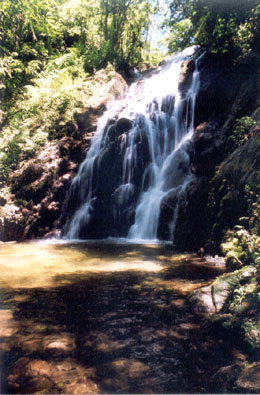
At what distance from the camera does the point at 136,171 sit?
10.6 metres

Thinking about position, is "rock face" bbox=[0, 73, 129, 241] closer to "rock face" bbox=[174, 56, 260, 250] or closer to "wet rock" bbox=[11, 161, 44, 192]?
"wet rock" bbox=[11, 161, 44, 192]

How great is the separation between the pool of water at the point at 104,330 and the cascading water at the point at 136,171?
409cm

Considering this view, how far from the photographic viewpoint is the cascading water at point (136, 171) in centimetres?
937

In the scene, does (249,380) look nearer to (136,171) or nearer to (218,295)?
(218,295)

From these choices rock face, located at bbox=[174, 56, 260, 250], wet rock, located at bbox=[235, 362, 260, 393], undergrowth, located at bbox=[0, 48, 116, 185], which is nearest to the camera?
wet rock, located at bbox=[235, 362, 260, 393]

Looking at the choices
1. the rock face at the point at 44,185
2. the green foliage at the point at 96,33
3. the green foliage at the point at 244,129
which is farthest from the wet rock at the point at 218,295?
the green foliage at the point at 96,33

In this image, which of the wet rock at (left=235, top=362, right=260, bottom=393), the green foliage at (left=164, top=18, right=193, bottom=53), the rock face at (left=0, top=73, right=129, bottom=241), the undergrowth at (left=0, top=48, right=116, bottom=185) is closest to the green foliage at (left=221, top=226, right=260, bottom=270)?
the wet rock at (left=235, top=362, right=260, bottom=393)

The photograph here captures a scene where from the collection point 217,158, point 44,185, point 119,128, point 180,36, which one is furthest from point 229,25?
point 180,36

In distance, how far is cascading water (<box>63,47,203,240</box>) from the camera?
9367 mm

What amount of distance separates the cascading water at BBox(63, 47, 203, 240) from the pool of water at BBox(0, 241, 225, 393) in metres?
4.09

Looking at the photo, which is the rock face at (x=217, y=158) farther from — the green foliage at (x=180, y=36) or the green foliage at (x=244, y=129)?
the green foliage at (x=180, y=36)

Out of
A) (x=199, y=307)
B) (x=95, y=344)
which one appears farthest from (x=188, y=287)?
(x=95, y=344)

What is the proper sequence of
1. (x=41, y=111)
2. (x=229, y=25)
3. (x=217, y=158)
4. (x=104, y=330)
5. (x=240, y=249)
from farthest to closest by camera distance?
(x=41, y=111), (x=229, y=25), (x=217, y=158), (x=240, y=249), (x=104, y=330)

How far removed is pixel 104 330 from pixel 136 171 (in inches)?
320
